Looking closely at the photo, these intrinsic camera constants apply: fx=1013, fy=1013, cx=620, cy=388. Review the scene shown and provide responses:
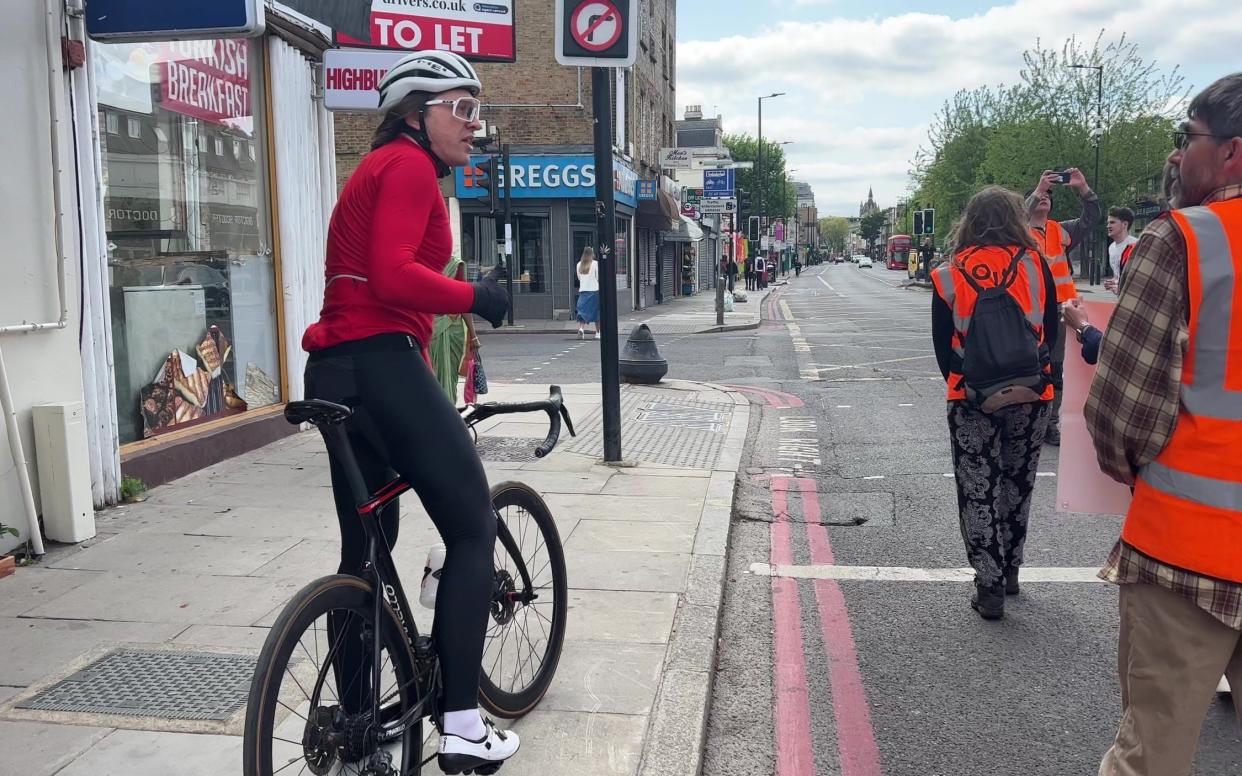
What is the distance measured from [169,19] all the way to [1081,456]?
495 cm

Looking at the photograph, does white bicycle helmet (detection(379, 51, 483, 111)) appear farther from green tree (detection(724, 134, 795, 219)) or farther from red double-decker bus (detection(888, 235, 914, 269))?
red double-decker bus (detection(888, 235, 914, 269))

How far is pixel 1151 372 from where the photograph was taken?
85.7 inches

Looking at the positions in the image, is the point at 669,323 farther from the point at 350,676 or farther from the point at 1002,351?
the point at 350,676

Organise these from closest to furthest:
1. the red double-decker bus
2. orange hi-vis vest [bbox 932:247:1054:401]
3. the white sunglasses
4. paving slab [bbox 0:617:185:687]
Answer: the white sunglasses, paving slab [bbox 0:617:185:687], orange hi-vis vest [bbox 932:247:1054:401], the red double-decker bus

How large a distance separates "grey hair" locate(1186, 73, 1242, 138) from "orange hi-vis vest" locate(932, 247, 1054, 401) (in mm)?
2166

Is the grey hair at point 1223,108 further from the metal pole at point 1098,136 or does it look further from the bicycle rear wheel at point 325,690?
the metal pole at point 1098,136

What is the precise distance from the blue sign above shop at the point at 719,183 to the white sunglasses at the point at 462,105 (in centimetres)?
2108

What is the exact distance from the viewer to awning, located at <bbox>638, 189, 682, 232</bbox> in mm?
33281

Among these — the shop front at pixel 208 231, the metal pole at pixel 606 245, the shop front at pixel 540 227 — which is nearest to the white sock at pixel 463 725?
the shop front at pixel 208 231

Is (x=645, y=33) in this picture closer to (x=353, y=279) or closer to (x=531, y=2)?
(x=531, y=2)

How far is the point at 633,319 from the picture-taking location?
2784cm

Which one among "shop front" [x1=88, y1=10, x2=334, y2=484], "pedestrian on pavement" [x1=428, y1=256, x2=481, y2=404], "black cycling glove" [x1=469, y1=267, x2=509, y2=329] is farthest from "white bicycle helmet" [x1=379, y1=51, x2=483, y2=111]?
"pedestrian on pavement" [x1=428, y1=256, x2=481, y2=404]

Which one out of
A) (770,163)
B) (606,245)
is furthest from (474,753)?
(770,163)

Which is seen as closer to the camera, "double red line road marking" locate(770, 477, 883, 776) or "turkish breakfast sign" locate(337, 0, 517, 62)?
"double red line road marking" locate(770, 477, 883, 776)
